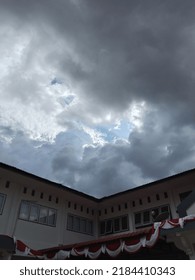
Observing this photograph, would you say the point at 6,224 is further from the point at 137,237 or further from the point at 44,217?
the point at 137,237

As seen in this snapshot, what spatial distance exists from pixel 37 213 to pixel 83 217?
4.34 m

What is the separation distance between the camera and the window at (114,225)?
17453 millimetres

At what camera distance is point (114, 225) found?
18.0 metres

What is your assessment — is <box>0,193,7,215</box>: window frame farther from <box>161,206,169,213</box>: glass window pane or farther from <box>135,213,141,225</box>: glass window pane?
<box>161,206,169,213</box>: glass window pane

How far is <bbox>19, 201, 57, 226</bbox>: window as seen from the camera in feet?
48.6

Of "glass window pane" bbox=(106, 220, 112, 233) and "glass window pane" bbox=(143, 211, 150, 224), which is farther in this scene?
"glass window pane" bbox=(106, 220, 112, 233)

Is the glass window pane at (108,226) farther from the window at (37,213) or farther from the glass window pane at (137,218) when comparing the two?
the window at (37,213)

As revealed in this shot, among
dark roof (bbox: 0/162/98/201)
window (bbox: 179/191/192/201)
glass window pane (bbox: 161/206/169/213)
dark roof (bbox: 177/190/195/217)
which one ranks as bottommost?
dark roof (bbox: 177/190/195/217)

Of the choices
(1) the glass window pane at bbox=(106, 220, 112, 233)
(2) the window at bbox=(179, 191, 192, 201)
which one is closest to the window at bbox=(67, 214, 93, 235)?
(1) the glass window pane at bbox=(106, 220, 112, 233)

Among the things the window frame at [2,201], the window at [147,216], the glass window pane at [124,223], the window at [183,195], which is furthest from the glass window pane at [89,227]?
the window at [183,195]

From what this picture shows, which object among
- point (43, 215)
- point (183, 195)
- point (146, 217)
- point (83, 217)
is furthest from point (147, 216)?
point (43, 215)

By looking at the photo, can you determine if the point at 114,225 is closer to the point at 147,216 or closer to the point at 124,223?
the point at 124,223

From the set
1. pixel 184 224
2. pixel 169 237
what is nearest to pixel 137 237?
pixel 169 237

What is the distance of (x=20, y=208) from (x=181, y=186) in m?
11.0
